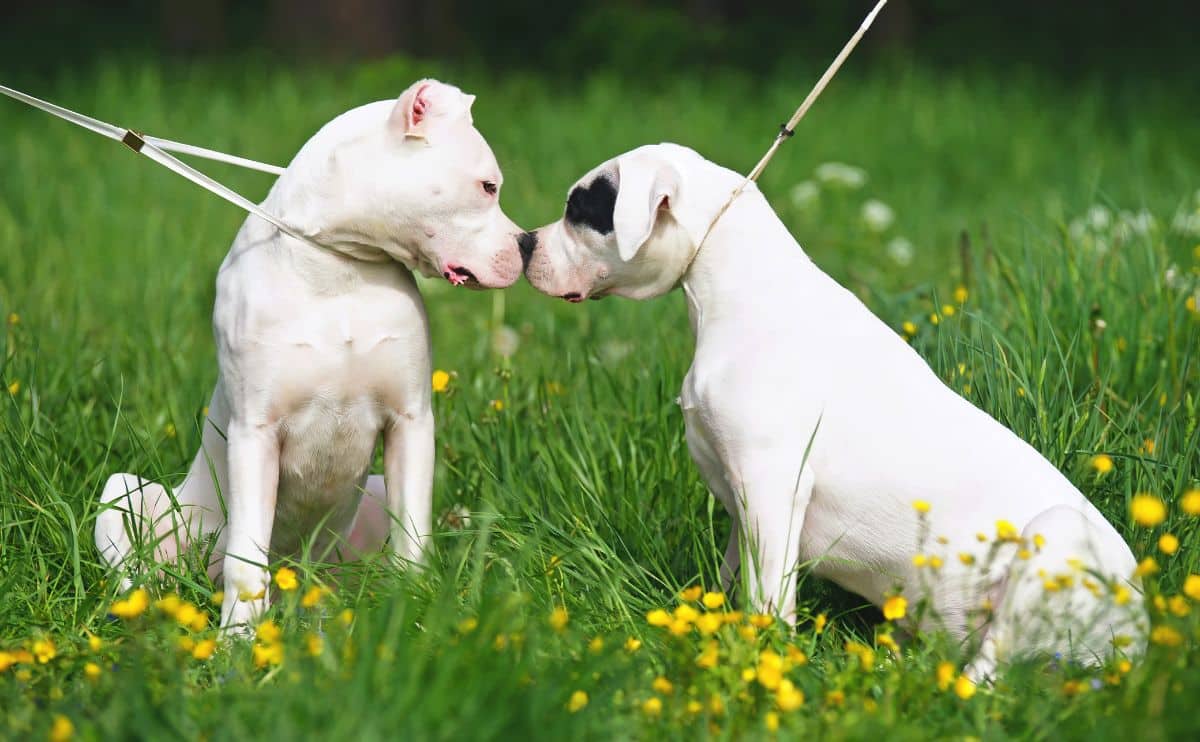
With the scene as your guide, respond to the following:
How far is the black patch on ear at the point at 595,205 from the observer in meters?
3.16

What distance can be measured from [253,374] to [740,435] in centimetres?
110

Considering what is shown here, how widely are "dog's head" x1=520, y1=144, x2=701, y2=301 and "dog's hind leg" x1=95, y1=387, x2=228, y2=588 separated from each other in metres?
0.89

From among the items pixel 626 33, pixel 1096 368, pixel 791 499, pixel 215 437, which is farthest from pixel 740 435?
pixel 626 33

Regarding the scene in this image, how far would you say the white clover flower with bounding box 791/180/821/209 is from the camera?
7.48 meters

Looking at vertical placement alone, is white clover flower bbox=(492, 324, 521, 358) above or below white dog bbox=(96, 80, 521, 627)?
below

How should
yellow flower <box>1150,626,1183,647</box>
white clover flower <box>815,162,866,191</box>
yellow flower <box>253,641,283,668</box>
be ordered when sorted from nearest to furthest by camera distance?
yellow flower <box>1150,626,1183,647</box> → yellow flower <box>253,641,283,668</box> → white clover flower <box>815,162,866,191</box>

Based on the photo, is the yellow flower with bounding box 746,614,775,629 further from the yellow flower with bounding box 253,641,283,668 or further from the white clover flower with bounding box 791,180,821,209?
the white clover flower with bounding box 791,180,821,209

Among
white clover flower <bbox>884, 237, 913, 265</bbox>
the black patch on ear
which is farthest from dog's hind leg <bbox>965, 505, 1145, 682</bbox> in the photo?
white clover flower <bbox>884, 237, 913, 265</bbox>

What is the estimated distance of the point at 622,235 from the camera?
3.04 meters

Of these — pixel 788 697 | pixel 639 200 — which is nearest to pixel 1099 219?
pixel 639 200

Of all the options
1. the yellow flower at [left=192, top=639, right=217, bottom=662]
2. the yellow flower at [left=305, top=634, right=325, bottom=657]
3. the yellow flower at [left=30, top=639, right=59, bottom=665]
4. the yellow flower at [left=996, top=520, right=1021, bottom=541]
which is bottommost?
the yellow flower at [left=30, top=639, right=59, bottom=665]

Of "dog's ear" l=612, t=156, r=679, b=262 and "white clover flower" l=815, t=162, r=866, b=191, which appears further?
"white clover flower" l=815, t=162, r=866, b=191

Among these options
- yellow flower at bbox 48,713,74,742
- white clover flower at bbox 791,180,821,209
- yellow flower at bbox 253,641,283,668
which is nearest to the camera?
yellow flower at bbox 48,713,74,742

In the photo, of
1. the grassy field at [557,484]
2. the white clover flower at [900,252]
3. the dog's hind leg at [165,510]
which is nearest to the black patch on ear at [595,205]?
the grassy field at [557,484]
